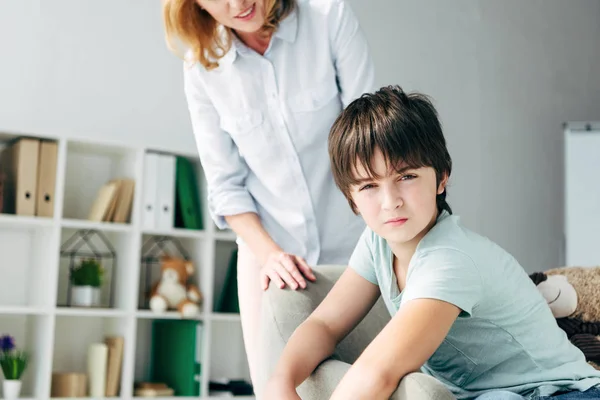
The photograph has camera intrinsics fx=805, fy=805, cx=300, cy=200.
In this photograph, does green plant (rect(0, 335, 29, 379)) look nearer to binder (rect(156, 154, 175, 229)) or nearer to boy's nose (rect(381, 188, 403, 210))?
binder (rect(156, 154, 175, 229))

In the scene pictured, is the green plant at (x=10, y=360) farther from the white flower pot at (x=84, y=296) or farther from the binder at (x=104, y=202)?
the binder at (x=104, y=202)

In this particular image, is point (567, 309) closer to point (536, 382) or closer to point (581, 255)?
point (536, 382)

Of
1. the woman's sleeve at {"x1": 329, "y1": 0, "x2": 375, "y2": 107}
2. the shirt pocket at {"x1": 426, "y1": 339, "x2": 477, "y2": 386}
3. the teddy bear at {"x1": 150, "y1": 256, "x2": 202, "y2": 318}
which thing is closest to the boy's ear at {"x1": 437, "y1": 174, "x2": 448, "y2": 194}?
the shirt pocket at {"x1": 426, "y1": 339, "x2": 477, "y2": 386}

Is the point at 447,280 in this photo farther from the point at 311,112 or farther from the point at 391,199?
the point at 311,112

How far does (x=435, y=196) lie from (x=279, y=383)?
1.11ft

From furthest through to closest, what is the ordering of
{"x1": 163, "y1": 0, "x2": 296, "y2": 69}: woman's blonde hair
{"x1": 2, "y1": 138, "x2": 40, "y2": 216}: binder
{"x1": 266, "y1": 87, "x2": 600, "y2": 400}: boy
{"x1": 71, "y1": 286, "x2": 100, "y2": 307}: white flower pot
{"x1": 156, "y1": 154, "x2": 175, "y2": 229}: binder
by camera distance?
{"x1": 156, "y1": 154, "x2": 175, "y2": 229}: binder → {"x1": 71, "y1": 286, "x2": 100, "y2": 307}: white flower pot → {"x1": 2, "y1": 138, "x2": 40, "y2": 216}: binder → {"x1": 163, "y1": 0, "x2": 296, "y2": 69}: woman's blonde hair → {"x1": 266, "y1": 87, "x2": 600, "y2": 400}: boy

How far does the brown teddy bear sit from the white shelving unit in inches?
70.1

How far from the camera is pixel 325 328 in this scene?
1219 millimetres

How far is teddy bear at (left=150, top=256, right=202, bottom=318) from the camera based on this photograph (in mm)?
2982

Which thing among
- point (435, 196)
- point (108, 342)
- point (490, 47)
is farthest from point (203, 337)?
point (490, 47)

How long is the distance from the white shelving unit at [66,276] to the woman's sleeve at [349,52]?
147 cm

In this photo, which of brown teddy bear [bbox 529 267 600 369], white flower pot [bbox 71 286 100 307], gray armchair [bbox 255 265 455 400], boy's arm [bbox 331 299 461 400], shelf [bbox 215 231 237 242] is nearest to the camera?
boy's arm [bbox 331 299 461 400]

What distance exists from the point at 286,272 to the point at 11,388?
5.65ft

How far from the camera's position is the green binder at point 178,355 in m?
3.00
